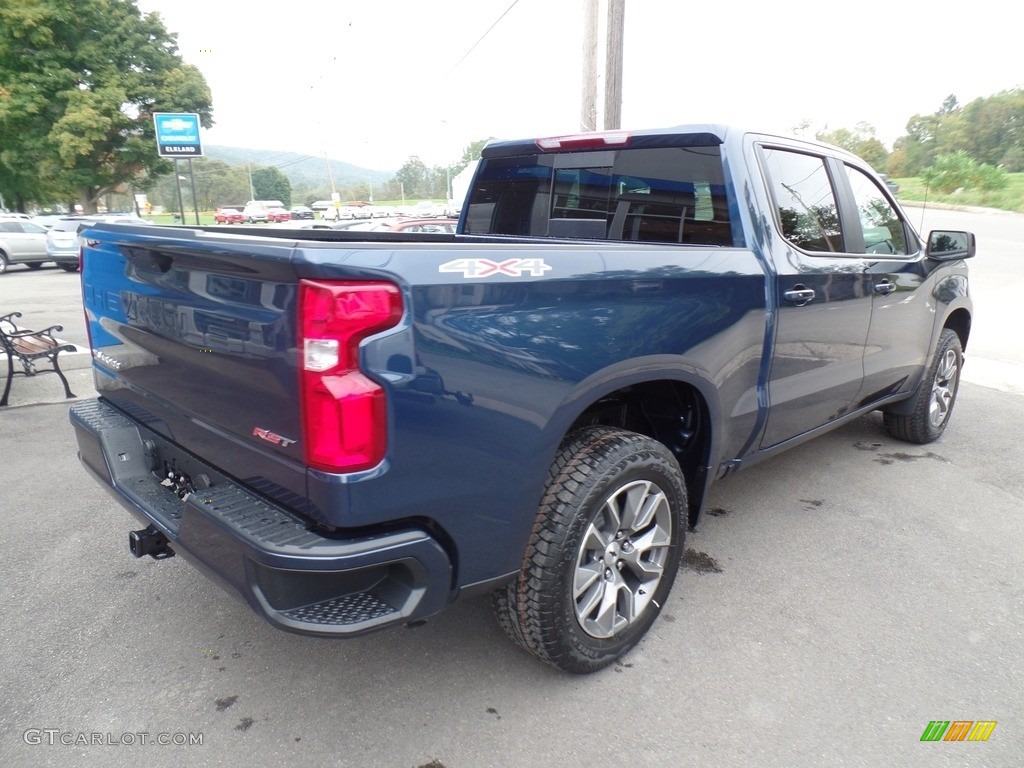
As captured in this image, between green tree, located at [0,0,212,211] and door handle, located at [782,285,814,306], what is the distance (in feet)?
111

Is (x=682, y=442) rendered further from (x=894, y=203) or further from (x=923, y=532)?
(x=894, y=203)

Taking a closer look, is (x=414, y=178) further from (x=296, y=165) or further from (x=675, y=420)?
(x=675, y=420)

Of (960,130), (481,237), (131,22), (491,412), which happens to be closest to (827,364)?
(481,237)

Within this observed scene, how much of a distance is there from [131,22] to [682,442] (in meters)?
37.2

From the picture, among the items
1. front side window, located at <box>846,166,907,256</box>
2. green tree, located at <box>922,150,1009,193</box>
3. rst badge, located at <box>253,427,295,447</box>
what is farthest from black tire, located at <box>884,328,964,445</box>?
rst badge, located at <box>253,427,295,447</box>

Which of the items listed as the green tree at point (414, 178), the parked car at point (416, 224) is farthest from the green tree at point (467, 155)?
the parked car at point (416, 224)

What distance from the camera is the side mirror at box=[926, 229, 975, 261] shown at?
4.30 metres

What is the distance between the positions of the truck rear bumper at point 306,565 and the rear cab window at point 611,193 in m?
1.91

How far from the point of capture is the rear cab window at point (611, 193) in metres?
3.11

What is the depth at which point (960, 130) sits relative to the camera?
46719 mm

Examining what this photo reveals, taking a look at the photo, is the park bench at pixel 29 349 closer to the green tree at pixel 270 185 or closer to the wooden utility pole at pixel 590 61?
the wooden utility pole at pixel 590 61

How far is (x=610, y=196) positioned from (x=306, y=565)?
2336 mm

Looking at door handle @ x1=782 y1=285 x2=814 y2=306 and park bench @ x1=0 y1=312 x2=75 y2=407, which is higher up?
door handle @ x1=782 y1=285 x2=814 y2=306

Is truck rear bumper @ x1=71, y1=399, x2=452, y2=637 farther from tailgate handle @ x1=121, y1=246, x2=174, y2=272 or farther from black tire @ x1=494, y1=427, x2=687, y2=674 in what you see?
tailgate handle @ x1=121, y1=246, x2=174, y2=272
